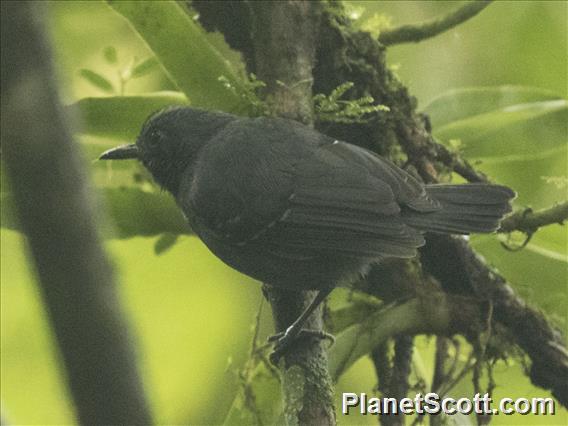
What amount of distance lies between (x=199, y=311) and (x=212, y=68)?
0.99 meters

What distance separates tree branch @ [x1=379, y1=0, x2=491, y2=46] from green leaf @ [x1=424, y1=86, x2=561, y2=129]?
9.9 inches

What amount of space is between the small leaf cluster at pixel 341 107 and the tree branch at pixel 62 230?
213 cm

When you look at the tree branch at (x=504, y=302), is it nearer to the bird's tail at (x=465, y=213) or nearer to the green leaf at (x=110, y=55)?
the bird's tail at (x=465, y=213)

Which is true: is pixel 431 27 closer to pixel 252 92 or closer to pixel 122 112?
pixel 252 92

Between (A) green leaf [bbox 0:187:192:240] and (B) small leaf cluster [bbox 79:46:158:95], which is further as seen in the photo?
(B) small leaf cluster [bbox 79:46:158:95]

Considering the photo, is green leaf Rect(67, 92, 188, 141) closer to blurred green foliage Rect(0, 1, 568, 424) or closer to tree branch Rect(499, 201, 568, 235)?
blurred green foliage Rect(0, 1, 568, 424)

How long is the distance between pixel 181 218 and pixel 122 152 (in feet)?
1.04

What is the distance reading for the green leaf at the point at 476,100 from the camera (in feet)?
10.7

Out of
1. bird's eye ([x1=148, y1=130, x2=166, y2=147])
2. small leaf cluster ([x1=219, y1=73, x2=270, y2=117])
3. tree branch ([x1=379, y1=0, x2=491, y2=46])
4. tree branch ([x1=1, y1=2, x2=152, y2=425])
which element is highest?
tree branch ([x1=379, y1=0, x2=491, y2=46])

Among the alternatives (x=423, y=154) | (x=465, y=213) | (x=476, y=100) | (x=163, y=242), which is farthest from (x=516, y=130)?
(x=163, y=242)

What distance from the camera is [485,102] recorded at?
129 inches

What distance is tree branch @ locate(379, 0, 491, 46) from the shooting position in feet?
10.2

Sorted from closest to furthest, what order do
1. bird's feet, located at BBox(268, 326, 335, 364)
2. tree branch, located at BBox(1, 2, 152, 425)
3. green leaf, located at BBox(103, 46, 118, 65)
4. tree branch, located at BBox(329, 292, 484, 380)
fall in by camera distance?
1. tree branch, located at BBox(1, 2, 152, 425)
2. bird's feet, located at BBox(268, 326, 335, 364)
3. tree branch, located at BBox(329, 292, 484, 380)
4. green leaf, located at BBox(103, 46, 118, 65)

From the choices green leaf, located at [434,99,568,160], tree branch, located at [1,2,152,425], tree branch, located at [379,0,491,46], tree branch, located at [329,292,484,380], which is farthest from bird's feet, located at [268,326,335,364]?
tree branch, located at [1,2,152,425]
